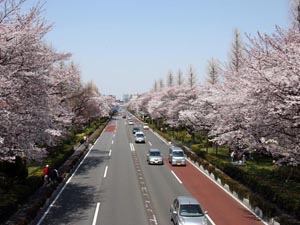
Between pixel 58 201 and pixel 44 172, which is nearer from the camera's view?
pixel 58 201

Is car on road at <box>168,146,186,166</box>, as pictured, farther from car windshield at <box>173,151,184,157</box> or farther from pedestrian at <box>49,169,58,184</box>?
pedestrian at <box>49,169,58,184</box>

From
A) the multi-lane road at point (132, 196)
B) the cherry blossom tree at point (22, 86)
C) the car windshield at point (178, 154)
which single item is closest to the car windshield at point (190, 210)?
the multi-lane road at point (132, 196)

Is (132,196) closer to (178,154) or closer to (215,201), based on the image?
(215,201)

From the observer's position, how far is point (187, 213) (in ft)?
59.2

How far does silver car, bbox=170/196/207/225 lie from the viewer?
57.7ft

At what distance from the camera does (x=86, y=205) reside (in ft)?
75.4

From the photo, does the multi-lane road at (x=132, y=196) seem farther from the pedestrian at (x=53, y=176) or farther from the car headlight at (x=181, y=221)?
the car headlight at (x=181, y=221)

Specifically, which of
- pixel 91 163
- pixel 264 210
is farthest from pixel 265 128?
pixel 91 163

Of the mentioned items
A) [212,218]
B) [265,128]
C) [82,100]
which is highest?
[82,100]

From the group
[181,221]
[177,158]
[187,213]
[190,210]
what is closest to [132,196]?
[190,210]

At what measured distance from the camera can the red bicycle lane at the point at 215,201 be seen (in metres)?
20.1

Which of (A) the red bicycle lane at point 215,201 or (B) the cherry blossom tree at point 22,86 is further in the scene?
(A) the red bicycle lane at point 215,201

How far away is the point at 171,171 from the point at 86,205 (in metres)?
13.6

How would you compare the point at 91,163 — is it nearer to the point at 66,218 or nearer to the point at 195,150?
the point at 195,150
